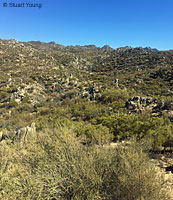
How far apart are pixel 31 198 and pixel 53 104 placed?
11524 mm

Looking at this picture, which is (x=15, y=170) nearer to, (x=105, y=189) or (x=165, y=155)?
(x=105, y=189)

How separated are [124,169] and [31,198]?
5.02ft

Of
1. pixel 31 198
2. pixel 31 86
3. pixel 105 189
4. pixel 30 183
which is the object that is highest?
pixel 31 86

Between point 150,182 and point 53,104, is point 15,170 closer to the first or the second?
→ point 150,182

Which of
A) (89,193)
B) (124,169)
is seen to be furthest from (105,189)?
(124,169)

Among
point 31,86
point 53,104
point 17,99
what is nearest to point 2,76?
point 31,86

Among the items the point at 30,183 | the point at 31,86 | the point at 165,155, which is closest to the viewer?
the point at 30,183

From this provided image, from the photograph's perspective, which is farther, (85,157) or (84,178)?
(85,157)

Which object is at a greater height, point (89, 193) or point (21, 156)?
point (21, 156)

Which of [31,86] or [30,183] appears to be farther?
[31,86]

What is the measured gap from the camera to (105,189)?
223cm

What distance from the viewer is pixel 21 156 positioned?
2750 mm

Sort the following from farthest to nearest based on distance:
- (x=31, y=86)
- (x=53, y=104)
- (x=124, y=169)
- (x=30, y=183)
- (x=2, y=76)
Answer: (x=2, y=76)
(x=31, y=86)
(x=53, y=104)
(x=124, y=169)
(x=30, y=183)

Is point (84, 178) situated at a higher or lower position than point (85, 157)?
lower
